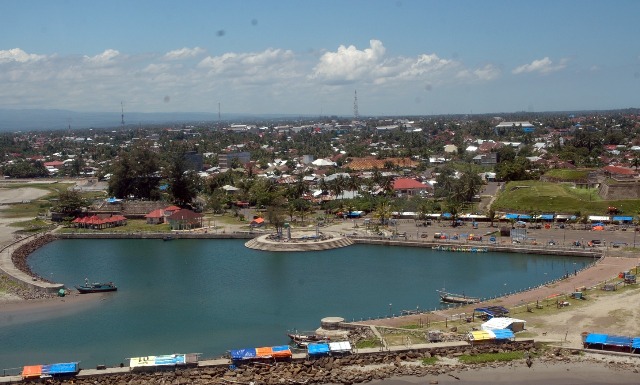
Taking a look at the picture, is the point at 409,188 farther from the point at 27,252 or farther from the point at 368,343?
the point at 368,343

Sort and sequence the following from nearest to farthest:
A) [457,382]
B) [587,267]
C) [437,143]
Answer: [457,382] < [587,267] < [437,143]

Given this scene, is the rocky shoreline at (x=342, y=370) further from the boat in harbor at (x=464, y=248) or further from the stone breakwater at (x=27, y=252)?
the boat in harbor at (x=464, y=248)

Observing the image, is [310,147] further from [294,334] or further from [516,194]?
[294,334]

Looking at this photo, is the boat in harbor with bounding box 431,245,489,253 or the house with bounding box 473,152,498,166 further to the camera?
the house with bounding box 473,152,498,166

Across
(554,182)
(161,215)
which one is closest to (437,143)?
(554,182)

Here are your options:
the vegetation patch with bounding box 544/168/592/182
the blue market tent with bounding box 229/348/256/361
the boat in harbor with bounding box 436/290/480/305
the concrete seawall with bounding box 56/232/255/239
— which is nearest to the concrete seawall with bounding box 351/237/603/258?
the concrete seawall with bounding box 56/232/255/239

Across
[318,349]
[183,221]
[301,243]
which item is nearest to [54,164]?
[183,221]

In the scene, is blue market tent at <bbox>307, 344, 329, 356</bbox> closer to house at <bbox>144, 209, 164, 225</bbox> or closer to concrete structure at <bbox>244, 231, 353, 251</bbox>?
concrete structure at <bbox>244, 231, 353, 251</bbox>
